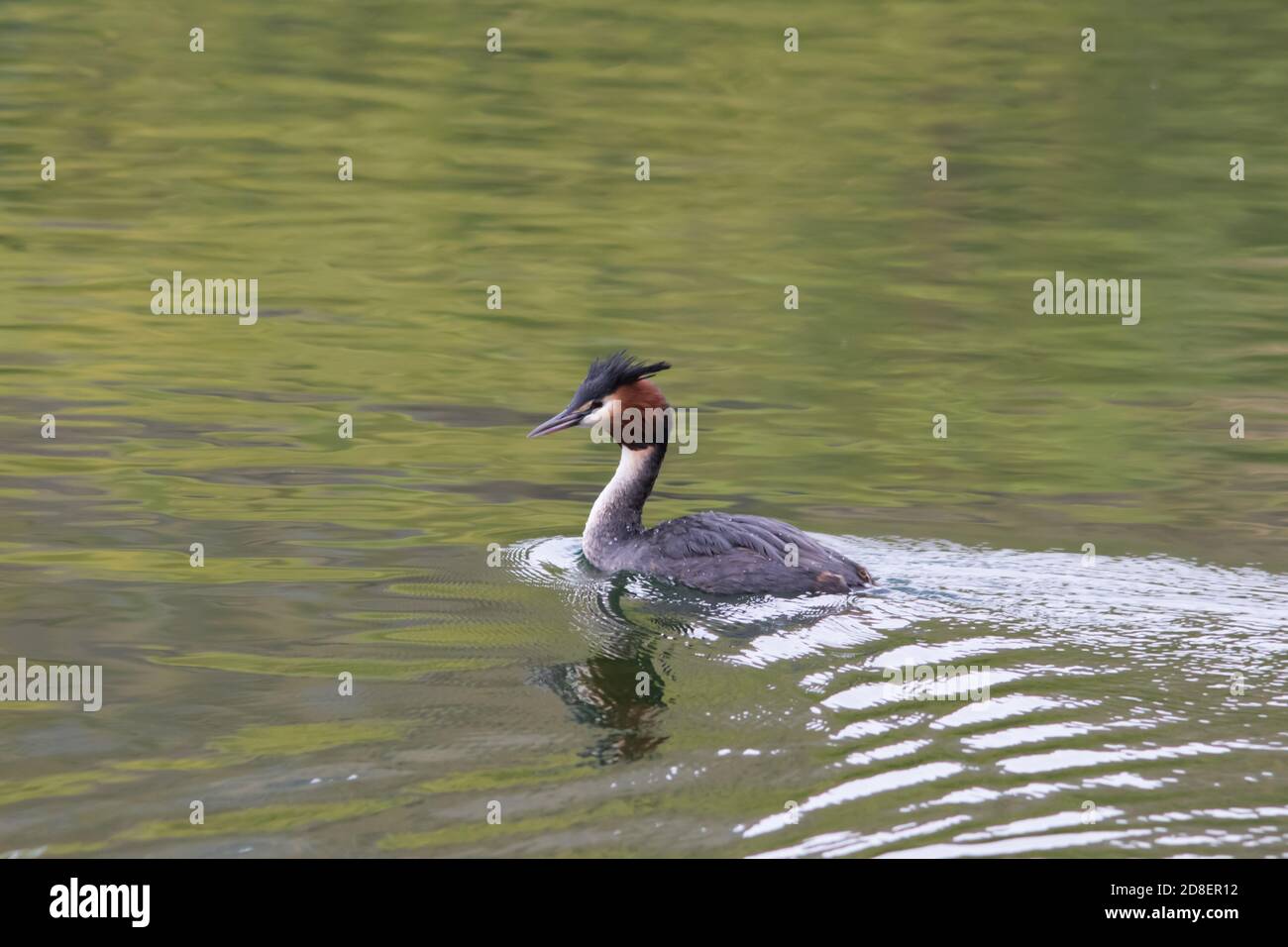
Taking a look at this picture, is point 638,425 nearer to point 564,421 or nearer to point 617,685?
point 564,421

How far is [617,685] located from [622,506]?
2.25 metres

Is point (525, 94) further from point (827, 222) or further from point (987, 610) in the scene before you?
point (987, 610)

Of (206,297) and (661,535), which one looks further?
(206,297)

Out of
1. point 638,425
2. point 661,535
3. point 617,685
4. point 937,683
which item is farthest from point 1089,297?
point 617,685

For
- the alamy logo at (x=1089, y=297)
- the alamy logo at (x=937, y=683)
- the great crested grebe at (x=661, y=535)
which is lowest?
the alamy logo at (x=937, y=683)

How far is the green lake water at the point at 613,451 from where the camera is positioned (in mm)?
6793

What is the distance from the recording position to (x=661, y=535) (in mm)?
9719

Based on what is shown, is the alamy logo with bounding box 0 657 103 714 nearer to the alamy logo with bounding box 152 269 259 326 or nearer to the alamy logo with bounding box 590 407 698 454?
the alamy logo with bounding box 590 407 698 454

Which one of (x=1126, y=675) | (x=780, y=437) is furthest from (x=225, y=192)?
(x=1126, y=675)

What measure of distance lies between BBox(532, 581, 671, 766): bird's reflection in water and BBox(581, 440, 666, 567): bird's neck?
0.83 metres

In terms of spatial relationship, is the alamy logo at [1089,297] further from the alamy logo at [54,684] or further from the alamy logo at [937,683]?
the alamy logo at [54,684]

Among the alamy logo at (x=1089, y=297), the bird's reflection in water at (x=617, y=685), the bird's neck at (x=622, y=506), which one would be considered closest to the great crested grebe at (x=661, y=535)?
the bird's neck at (x=622, y=506)

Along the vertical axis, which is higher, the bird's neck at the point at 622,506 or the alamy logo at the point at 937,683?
the bird's neck at the point at 622,506

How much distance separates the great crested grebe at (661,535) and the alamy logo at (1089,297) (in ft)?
23.9
